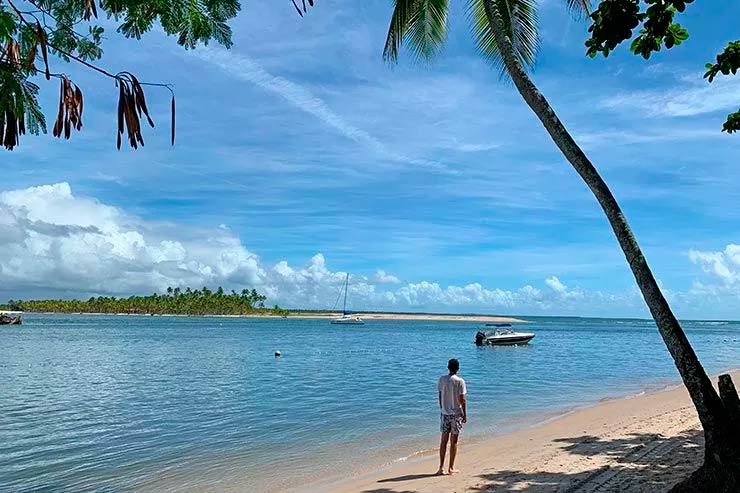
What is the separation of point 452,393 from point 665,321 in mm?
3895

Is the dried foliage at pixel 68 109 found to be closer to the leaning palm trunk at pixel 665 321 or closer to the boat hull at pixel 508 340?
the leaning palm trunk at pixel 665 321

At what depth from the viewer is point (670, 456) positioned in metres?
10.4

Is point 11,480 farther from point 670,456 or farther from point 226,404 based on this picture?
point 670,456

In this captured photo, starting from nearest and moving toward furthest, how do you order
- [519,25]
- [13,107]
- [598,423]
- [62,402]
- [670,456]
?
1. [13,107]
2. [670,456]
3. [519,25]
4. [598,423]
5. [62,402]

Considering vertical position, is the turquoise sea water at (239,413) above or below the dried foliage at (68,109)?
below

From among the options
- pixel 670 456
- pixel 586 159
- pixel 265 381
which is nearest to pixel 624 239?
pixel 586 159

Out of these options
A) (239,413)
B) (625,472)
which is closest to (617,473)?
(625,472)

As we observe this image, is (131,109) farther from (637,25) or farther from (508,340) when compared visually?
(508,340)

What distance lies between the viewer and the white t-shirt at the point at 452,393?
383 inches

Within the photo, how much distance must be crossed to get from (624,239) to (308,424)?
1267 cm

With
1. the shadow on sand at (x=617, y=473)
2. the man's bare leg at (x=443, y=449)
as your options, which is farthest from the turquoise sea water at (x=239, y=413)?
the shadow on sand at (x=617, y=473)

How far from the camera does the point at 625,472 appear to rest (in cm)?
948

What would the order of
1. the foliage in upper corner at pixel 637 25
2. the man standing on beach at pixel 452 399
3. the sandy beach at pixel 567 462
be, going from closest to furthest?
1. the foliage in upper corner at pixel 637 25
2. the sandy beach at pixel 567 462
3. the man standing on beach at pixel 452 399

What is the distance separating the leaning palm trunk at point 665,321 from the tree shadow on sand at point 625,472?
7.20ft
